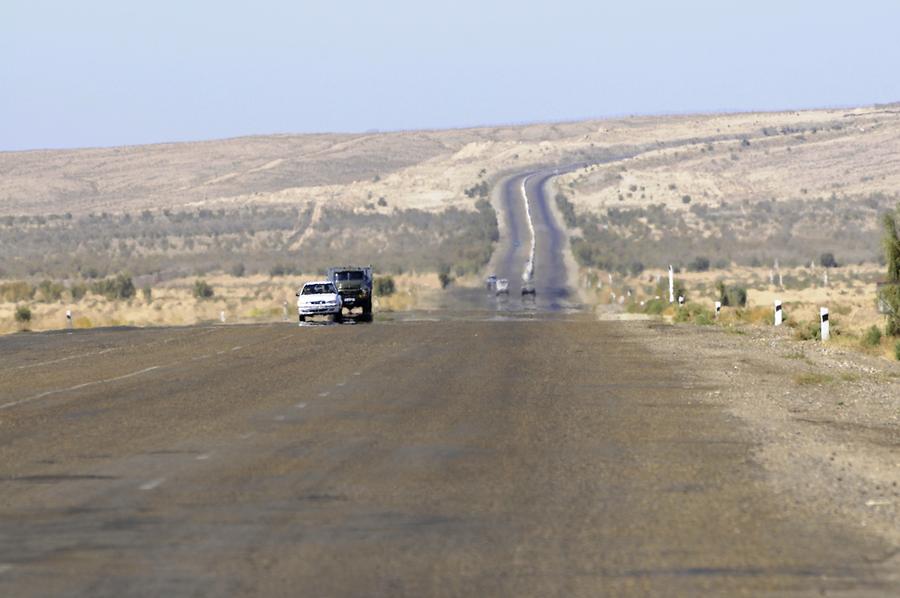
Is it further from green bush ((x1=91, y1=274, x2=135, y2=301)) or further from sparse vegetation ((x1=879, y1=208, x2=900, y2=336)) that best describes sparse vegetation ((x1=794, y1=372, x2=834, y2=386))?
green bush ((x1=91, y1=274, x2=135, y2=301))

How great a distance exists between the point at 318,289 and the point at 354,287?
2796 mm

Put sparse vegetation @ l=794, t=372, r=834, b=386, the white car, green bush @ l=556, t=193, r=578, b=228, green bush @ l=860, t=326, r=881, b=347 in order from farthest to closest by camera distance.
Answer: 1. green bush @ l=556, t=193, r=578, b=228
2. the white car
3. green bush @ l=860, t=326, r=881, b=347
4. sparse vegetation @ l=794, t=372, r=834, b=386

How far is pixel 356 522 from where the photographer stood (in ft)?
37.7

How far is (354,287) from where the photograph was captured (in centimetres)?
5822

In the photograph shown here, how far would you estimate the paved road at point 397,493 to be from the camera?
31.3ft

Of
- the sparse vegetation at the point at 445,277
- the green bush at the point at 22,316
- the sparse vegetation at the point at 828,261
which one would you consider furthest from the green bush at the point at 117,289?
the sparse vegetation at the point at 828,261

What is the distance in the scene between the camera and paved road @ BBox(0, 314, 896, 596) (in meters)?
9.55

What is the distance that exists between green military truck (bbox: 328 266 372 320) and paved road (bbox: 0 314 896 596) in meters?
30.9

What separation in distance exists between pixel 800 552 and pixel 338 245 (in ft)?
430

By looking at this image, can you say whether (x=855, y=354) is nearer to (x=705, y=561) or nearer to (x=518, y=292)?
(x=705, y=561)

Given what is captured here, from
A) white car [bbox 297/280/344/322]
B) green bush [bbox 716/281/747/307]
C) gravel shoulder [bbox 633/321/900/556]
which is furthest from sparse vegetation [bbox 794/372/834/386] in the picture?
green bush [bbox 716/281/747/307]

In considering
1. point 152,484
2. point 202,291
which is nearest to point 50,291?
point 202,291

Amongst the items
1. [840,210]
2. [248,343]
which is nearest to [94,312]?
[248,343]

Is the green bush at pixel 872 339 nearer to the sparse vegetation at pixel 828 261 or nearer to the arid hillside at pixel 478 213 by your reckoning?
the arid hillside at pixel 478 213
